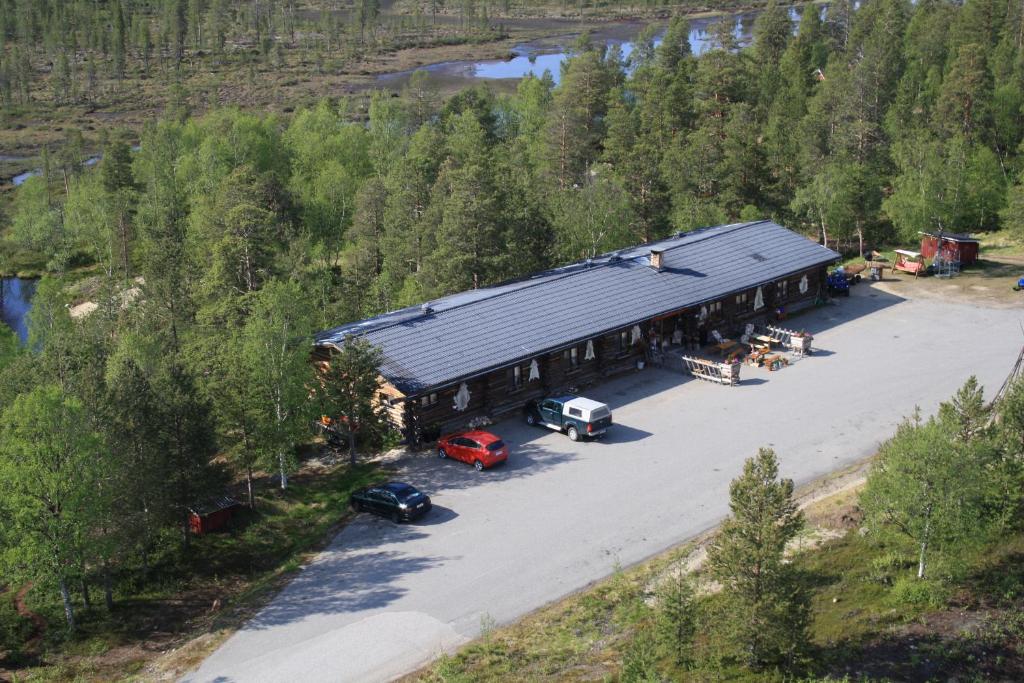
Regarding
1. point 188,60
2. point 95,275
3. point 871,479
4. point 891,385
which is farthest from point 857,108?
point 188,60

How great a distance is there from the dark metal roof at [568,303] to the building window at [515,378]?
0.81m

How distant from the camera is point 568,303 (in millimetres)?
46219

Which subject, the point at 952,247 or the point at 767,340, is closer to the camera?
the point at 767,340

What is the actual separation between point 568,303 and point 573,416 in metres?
8.08

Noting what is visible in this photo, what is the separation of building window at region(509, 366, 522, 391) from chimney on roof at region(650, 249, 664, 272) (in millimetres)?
11085

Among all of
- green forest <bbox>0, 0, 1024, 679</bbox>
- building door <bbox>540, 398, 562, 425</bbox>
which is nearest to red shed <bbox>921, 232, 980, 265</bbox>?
green forest <bbox>0, 0, 1024, 679</bbox>

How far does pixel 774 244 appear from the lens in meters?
54.4

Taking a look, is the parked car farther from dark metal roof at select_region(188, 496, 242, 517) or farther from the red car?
dark metal roof at select_region(188, 496, 242, 517)

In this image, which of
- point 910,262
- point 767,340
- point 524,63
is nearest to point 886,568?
point 767,340

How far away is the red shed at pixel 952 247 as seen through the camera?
192ft

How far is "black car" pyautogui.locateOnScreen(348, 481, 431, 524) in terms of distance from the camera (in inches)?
1339

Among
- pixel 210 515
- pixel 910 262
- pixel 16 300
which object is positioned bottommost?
pixel 16 300

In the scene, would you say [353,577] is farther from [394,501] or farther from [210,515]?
[210,515]

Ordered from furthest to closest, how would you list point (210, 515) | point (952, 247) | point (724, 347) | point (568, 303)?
point (952, 247), point (724, 347), point (568, 303), point (210, 515)
